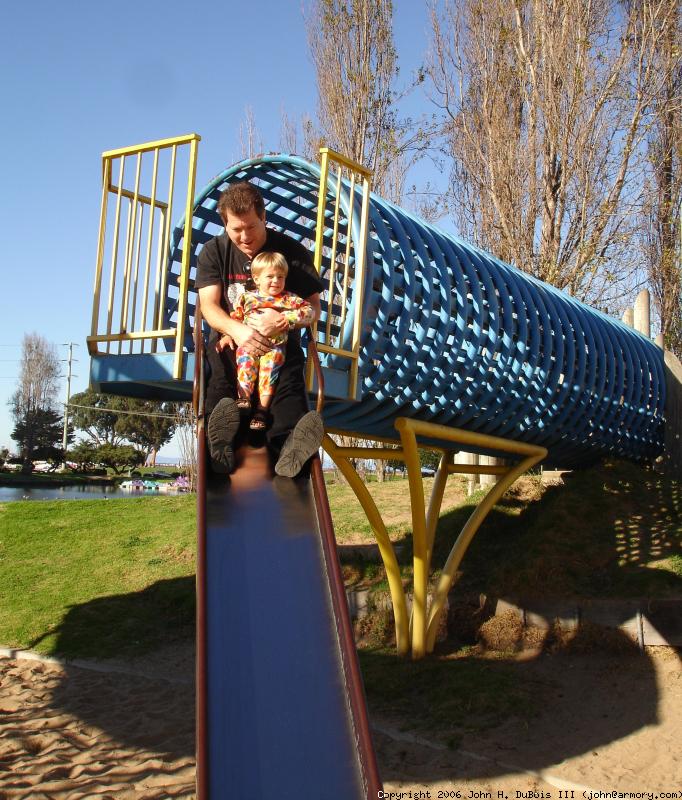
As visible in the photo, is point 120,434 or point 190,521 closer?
point 190,521

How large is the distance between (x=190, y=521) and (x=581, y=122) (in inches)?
399

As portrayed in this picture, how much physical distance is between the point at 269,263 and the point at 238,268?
298 millimetres

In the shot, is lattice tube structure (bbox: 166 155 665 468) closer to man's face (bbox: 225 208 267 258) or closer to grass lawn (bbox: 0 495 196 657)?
man's face (bbox: 225 208 267 258)

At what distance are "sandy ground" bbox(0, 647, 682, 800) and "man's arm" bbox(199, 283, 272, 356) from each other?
122 inches

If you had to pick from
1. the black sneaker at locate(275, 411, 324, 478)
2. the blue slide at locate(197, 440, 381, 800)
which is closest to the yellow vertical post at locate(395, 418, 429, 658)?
the black sneaker at locate(275, 411, 324, 478)

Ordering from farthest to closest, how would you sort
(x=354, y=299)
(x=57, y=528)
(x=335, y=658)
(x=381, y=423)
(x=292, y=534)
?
1. (x=57, y=528)
2. (x=381, y=423)
3. (x=354, y=299)
4. (x=292, y=534)
5. (x=335, y=658)

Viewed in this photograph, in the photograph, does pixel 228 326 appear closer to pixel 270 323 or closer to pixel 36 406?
pixel 270 323

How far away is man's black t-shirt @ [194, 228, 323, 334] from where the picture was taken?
416 cm

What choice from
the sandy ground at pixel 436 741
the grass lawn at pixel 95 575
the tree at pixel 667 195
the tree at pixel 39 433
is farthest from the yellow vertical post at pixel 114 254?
the tree at pixel 39 433

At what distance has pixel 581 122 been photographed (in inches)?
572

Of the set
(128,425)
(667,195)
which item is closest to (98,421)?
(128,425)

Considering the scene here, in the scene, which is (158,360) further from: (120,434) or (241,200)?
(120,434)

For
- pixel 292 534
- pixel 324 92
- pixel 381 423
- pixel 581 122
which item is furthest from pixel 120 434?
pixel 292 534

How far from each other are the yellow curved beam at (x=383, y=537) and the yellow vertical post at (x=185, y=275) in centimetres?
241
